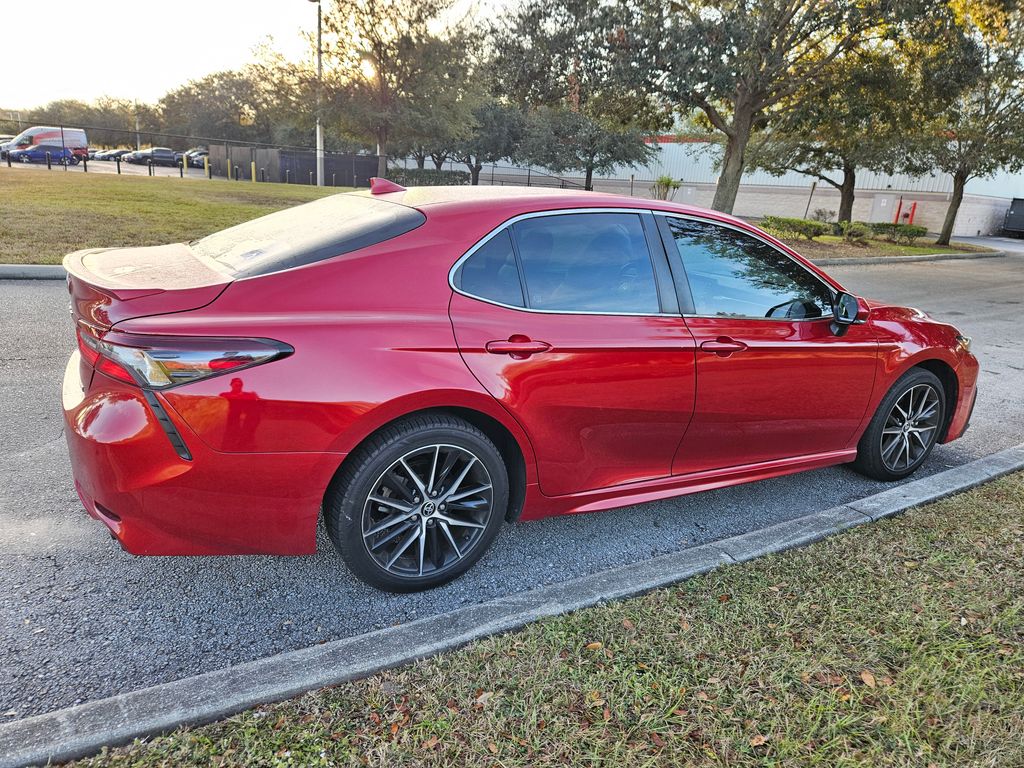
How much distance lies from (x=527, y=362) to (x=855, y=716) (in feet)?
5.47

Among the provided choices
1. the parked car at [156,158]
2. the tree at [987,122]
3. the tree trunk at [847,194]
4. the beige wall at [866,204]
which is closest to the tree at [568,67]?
the tree at [987,122]

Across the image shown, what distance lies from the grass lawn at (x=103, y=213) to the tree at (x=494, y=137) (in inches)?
1156

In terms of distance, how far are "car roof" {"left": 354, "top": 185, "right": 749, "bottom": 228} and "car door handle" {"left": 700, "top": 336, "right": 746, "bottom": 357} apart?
2.19 feet

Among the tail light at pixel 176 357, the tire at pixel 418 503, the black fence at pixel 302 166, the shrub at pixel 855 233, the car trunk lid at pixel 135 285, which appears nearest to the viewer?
the tail light at pixel 176 357

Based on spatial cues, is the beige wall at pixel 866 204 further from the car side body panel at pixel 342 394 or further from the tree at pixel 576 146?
the car side body panel at pixel 342 394

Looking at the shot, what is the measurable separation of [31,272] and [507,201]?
855 cm

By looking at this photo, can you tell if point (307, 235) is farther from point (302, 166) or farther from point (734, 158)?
point (302, 166)

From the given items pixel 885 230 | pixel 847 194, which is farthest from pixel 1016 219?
pixel 885 230

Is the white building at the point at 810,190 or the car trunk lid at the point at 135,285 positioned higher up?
the white building at the point at 810,190

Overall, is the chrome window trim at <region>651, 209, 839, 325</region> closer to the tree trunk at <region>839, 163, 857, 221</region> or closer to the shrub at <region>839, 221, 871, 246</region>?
the shrub at <region>839, 221, 871, 246</region>

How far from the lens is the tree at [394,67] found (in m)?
29.2

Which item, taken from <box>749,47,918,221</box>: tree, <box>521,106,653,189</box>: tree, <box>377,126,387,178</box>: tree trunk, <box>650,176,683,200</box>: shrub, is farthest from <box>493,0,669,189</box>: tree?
<box>521,106,653,189</box>: tree

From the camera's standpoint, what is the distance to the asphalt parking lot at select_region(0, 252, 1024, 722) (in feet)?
7.99

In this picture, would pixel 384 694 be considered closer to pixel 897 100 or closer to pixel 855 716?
pixel 855 716
